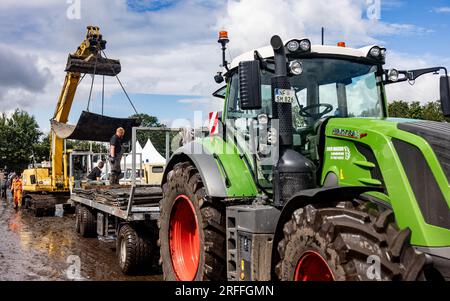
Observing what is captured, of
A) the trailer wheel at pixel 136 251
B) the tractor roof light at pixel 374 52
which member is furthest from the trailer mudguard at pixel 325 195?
the trailer wheel at pixel 136 251

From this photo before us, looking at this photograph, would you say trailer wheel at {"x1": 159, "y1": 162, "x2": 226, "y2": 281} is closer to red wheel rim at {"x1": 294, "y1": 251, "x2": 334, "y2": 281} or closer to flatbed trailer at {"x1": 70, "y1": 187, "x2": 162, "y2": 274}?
red wheel rim at {"x1": 294, "y1": 251, "x2": 334, "y2": 281}

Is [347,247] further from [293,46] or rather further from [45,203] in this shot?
[45,203]

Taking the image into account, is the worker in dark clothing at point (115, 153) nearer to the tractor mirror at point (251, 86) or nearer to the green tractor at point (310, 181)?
the green tractor at point (310, 181)

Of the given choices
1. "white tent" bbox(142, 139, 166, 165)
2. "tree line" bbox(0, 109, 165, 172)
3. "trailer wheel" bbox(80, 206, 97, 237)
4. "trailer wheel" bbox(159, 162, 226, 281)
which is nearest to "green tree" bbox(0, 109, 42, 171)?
"tree line" bbox(0, 109, 165, 172)

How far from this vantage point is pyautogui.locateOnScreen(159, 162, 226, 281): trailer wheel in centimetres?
503

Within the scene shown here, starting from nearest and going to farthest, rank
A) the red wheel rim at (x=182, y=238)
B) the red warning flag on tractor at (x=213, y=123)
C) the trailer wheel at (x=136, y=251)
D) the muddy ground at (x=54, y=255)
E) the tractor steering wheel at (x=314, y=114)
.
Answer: the tractor steering wheel at (x=314, y=114) → the red wheel rim at (x=182, y=238) → the red warning flag on tractor at (x=213, y=123) → the trailer wheel at (x=136, y=251) → the muddy ground at (x=54, y=255)

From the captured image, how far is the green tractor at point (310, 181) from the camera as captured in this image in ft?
10.6

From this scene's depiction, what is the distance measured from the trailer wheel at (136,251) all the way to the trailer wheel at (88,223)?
12.1 ft

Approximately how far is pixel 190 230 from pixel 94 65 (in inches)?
387

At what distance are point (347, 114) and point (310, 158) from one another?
0.68 metres
